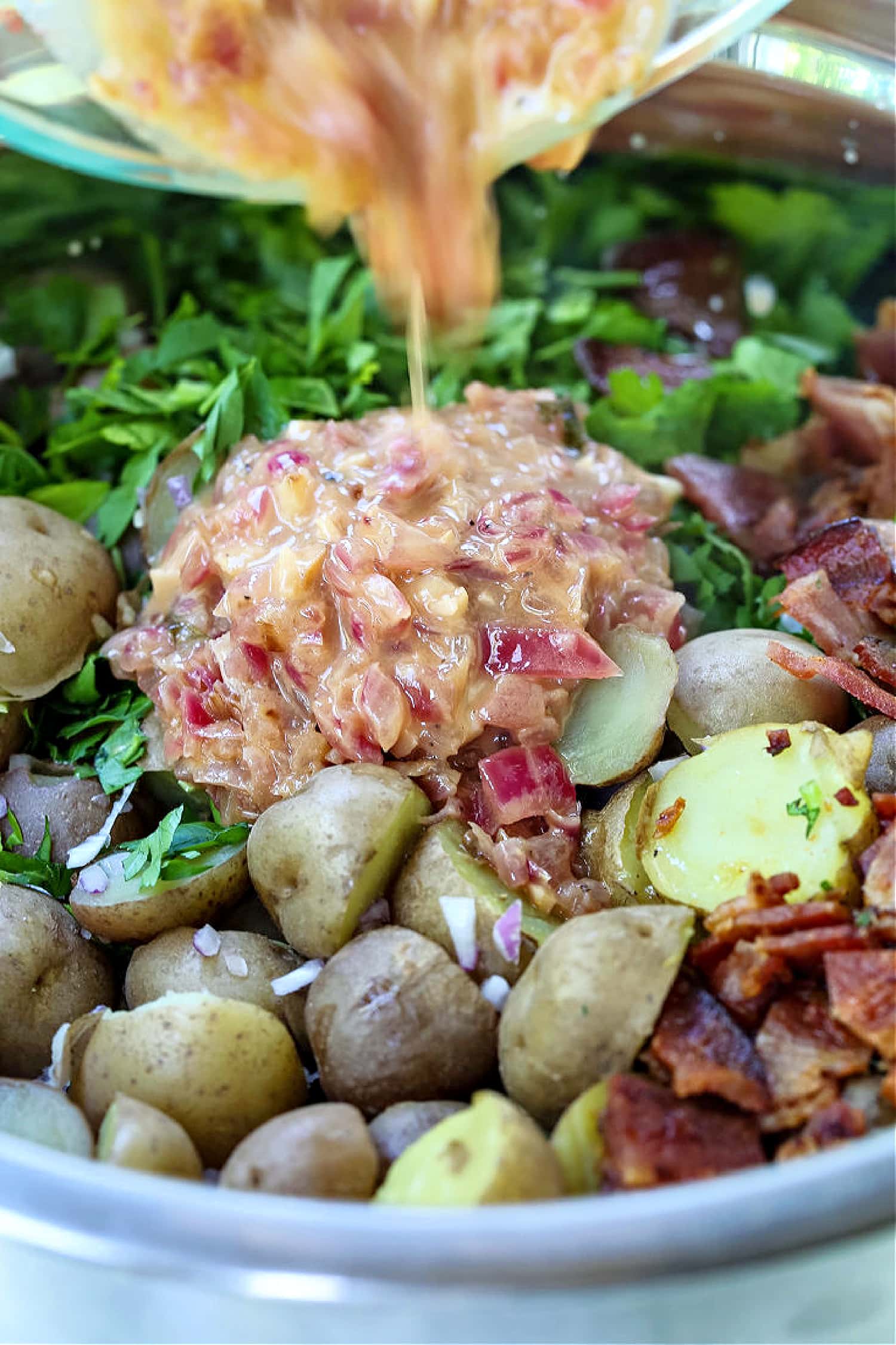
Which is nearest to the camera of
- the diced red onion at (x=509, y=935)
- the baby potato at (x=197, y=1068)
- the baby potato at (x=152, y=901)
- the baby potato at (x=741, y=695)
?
the baby potato at (x=197, y=1068)

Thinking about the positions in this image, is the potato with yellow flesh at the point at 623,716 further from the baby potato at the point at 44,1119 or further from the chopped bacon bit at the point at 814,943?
the baby potato at the point at 44,1119

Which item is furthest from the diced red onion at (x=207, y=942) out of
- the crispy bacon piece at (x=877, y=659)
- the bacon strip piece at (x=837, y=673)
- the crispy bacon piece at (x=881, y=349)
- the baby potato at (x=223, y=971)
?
the crispy bacon piece at (x=881, y=349)

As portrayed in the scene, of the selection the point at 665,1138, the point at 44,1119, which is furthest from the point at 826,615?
the point at 44,1119

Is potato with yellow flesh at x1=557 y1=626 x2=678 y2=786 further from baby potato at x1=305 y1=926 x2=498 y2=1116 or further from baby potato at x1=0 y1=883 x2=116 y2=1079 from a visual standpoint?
baby potato at x1=0 y1=883 x2=116 y2=1079

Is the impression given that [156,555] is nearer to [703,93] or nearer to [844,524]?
[844,524]

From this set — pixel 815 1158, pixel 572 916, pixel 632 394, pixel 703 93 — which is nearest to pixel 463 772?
pixel 572 916

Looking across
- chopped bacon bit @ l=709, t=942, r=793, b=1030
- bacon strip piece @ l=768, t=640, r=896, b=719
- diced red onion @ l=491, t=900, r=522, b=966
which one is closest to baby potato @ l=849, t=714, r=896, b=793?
bacon strip piece @ l=768, t=640, r=896, b=719
